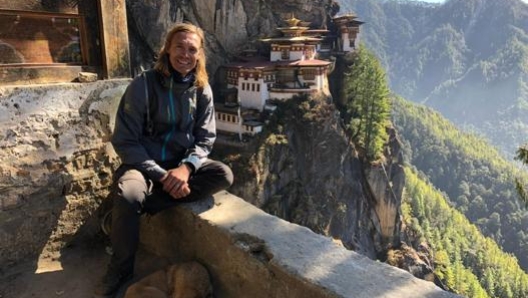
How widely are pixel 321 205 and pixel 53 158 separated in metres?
25.4

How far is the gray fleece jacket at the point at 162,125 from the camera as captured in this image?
110 inches

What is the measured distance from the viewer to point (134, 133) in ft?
9.25

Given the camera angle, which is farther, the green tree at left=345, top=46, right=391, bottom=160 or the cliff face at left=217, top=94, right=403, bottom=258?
the green tree at left=345, top=46, right=391, bottom=160

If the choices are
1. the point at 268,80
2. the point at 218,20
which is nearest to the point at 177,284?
the point at 268,80

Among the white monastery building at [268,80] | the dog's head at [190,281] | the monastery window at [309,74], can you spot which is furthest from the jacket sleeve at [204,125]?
the monastery window at [309,74]

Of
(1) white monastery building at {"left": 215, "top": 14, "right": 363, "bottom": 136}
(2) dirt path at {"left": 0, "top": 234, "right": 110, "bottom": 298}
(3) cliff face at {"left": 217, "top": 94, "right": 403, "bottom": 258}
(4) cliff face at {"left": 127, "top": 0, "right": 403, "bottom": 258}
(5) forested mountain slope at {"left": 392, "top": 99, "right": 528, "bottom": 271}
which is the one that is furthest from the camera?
(5) forested mountain slope at {"left": 392, "top": 99, "right": 528, "bottom": 271}

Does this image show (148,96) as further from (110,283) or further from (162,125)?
(110,283)

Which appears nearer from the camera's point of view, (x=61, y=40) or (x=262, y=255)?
(x=262, y=255)

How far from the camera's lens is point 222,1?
1150 inches

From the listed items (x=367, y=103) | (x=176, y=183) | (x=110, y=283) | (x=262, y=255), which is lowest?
(x=367, y=103)

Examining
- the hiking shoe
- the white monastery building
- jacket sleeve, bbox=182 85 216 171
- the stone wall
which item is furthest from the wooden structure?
the white monastery building

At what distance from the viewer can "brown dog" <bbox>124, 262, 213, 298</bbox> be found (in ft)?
8.64

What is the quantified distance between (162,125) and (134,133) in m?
0.23

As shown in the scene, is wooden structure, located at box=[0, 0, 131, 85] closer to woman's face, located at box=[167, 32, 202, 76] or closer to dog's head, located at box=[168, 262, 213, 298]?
woman's face, located at box=[167, 32, 202, 76]
